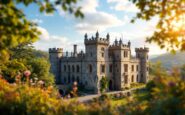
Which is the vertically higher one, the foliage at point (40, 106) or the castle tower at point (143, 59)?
the castle tower at point (143, 59)

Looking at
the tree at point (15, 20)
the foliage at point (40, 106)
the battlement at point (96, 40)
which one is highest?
the battlement at point (96, 40)

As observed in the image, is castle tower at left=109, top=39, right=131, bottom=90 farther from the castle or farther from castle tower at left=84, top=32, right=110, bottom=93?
castle tower at left=84, top=32, right=110, bottom=93

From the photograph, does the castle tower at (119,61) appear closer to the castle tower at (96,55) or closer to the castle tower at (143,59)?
the castle tower at (96,55)

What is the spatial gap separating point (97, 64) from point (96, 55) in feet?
5.31

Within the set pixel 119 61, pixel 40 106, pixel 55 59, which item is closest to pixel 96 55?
pixel 119 61

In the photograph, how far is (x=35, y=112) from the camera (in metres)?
7.43

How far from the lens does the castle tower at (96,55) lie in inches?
1991

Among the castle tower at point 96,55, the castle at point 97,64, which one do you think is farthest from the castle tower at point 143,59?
the castle tower at point 96,55

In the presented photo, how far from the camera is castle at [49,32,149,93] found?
5116 centimetres

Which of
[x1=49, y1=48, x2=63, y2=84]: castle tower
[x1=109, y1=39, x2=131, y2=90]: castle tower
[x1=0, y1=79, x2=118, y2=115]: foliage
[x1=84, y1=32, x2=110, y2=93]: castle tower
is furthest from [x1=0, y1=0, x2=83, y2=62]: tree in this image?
[x1=49, y1=48, x2=63, y2=84]: castle tower

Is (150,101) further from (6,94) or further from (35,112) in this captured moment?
(6,94)

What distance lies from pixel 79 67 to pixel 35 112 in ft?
158

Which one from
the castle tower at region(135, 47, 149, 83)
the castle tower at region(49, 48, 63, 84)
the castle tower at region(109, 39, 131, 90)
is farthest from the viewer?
the castle tower at region(135, 47, 149, 83)

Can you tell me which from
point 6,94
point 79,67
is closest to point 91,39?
point 79,67
